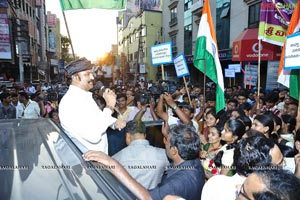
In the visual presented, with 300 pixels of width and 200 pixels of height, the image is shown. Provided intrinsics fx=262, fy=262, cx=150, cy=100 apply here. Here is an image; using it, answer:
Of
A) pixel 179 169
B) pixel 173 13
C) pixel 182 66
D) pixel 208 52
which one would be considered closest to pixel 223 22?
pixel 173 13

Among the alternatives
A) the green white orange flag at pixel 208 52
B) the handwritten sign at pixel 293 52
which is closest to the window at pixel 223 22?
the green white orange flag at pixel 208 52

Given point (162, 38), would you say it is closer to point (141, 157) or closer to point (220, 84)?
point (220, 84)

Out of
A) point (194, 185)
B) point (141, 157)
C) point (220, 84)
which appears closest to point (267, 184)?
point (194, 185)

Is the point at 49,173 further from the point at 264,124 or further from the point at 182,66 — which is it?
the point at 182,66

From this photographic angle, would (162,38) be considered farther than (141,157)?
Yes

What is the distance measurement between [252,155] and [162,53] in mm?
4012

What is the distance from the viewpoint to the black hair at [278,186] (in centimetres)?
114

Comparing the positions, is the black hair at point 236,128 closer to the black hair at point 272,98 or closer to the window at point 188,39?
the black hair at point 272,98

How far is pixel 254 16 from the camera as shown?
1272 cm

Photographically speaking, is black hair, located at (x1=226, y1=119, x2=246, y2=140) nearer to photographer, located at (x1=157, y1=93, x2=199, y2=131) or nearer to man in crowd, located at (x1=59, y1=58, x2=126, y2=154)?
photographer, located at (x1=157, y1=93, x2=199, y2=131)

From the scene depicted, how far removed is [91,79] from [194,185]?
119cm

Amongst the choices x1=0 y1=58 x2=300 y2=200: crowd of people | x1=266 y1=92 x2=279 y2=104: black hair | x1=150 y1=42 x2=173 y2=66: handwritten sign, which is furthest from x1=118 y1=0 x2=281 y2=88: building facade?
x1=0 y1=58 x2=300 y2=200: crowd of people

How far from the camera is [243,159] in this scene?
5.84 feet

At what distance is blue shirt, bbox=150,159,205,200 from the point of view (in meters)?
1.65
